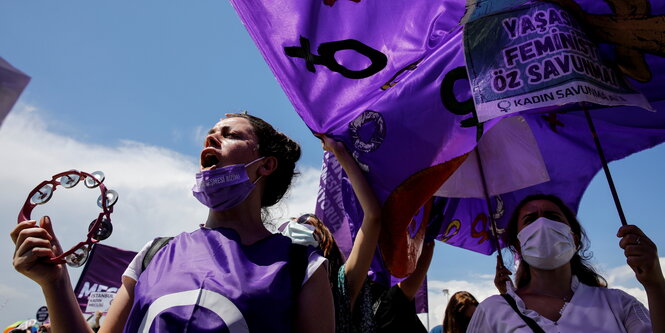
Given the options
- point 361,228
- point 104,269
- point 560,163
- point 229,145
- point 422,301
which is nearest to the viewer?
point 229,145

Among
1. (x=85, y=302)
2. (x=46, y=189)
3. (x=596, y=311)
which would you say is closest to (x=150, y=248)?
(x=46, y=189)

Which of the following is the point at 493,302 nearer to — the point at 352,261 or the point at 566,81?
the point at 352,261

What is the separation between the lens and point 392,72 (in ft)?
8.94

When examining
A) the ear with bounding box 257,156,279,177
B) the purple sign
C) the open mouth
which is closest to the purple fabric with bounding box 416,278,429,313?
the purple sign

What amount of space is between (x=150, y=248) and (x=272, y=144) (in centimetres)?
72

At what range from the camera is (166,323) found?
1.42 m

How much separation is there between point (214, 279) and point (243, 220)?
0.42 m

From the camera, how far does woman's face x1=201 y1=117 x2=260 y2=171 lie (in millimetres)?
1975

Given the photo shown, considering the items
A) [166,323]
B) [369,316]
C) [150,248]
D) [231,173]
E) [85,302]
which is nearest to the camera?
[166,323]

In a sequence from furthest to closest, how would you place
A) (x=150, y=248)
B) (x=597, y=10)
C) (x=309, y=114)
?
(x=309, y=114) → (x=597, y=10) → (x=150, y=248)

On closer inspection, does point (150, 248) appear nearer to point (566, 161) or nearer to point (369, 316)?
point (369, 316)

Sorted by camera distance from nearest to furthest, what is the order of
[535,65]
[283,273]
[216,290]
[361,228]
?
[216,290] → [283,273] → [535,65] → [361,228]

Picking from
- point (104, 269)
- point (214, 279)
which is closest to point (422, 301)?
point (214, 279)

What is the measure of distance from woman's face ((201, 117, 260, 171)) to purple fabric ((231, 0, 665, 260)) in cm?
65
